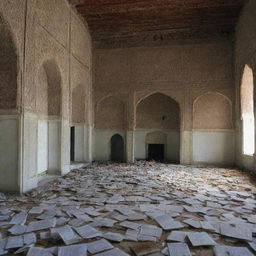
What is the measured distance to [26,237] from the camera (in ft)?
10.7

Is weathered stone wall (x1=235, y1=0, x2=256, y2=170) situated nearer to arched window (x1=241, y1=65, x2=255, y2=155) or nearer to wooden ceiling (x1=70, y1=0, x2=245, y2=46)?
arched window (x1=241, y1=65, x2=255, y2=155)

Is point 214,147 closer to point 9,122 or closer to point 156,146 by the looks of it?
point 156,146

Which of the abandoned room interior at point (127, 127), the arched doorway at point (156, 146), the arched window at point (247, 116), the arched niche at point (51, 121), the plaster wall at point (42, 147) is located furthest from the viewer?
the arched doorway at point (156, 146)

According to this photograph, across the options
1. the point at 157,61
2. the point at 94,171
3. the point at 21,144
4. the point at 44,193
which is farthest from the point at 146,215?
the point at 157,61

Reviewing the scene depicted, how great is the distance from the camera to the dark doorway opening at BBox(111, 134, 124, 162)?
448 inches

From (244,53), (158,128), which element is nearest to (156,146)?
(158,128)

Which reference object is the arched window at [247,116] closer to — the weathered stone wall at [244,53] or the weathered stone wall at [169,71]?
the weathered stone wall at [244,53]

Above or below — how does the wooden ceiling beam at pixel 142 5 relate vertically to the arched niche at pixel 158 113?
above

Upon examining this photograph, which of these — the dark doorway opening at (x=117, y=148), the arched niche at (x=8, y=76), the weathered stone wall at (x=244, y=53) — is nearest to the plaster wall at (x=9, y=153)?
the arched niche at (x=8, y=76)

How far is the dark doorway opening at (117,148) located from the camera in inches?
448

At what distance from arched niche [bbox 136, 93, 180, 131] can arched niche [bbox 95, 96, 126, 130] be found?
3.52ft

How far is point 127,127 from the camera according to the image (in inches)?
418

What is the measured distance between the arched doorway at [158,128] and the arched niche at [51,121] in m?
4.77

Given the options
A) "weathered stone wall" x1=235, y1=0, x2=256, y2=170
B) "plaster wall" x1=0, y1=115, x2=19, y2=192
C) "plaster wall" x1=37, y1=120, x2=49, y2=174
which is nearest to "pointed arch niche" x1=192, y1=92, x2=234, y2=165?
"weathered stone wall" x1=235, y1=0, x2=256, y2=170
